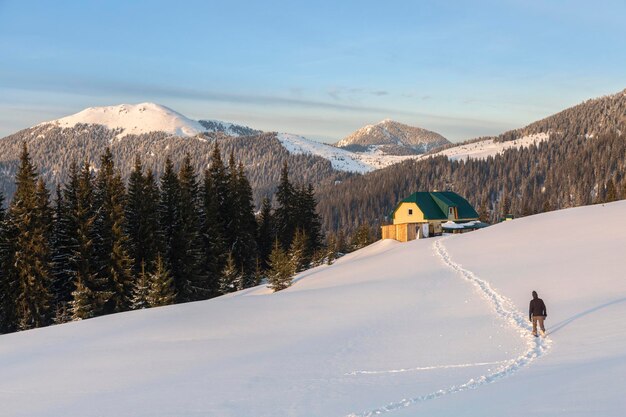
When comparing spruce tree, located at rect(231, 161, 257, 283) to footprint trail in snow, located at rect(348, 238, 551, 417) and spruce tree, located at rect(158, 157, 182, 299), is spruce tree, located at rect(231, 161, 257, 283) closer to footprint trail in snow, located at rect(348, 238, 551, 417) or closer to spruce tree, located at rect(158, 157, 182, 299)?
spruce tree, located at rect(158, 157, 182, 299)

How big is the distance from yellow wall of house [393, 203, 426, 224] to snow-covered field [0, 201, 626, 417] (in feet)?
102

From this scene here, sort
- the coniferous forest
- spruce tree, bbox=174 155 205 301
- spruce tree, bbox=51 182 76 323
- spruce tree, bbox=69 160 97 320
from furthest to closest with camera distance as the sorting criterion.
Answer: spruce tree, bbox=174 155 205 301 < spruce tree, bbox=51 182 76 323 < spruce tree, bbox=69 160 97 320 < the coniferous forest

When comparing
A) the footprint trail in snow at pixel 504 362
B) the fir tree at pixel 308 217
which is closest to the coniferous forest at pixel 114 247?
the fir tree at pixel 308 217

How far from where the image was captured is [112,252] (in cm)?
4231

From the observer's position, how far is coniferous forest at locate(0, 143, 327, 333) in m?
38.8

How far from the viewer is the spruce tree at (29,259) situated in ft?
126

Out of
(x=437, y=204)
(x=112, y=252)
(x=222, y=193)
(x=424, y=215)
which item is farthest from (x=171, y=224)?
(x=437, y=204)

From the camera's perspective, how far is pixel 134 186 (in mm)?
48125

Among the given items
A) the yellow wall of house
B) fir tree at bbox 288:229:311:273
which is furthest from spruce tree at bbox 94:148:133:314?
the yellow wall of house

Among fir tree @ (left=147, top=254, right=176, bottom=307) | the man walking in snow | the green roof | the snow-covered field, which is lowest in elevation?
fir tree @ (left=147, top=254, right=176, bottom=307)

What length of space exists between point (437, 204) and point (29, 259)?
47.2 m

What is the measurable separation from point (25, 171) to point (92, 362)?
1062 inches

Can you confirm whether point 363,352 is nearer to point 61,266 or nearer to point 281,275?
point 281,275

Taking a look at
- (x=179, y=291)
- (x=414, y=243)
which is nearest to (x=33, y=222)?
(x=179, y=291)
